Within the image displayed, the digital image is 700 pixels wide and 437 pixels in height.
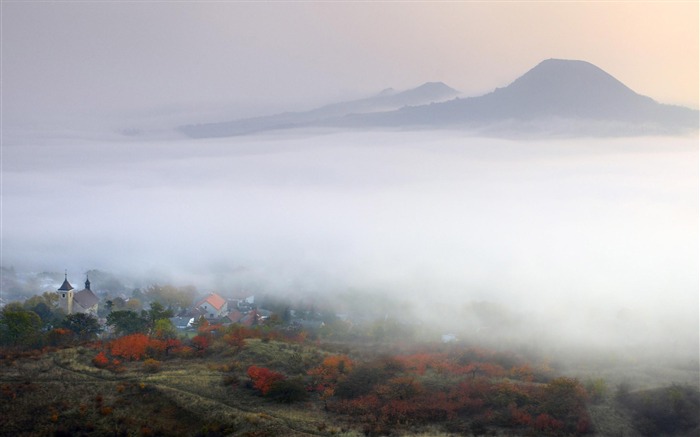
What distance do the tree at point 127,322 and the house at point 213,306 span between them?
13161 mm

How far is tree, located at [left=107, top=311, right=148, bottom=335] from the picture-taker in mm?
34188

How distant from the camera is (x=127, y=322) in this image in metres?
34.2

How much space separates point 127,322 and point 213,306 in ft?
50.2

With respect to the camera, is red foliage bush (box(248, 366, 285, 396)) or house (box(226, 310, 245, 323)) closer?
red foliage bush (box(248, 366, 285, 396))

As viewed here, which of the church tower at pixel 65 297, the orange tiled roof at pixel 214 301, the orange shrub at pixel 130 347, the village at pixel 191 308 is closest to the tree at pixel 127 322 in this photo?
the orange shrub at pixel 130 347

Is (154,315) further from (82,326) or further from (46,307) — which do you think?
(46,307)

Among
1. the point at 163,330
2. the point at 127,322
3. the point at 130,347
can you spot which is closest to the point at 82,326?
the point at 127,322

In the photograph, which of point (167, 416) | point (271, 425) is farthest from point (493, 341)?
point (167, 416)

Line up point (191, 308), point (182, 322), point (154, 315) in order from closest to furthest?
point (154, 315) < point (182, 322) < point (191, 308)

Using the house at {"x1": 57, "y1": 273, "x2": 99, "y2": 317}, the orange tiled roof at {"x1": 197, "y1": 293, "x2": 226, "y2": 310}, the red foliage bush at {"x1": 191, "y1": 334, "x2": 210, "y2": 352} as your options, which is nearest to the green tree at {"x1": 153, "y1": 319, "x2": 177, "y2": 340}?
the red foliage bush at {"x1": 191, "y1": 334, "x2": 210, "y2": 352}

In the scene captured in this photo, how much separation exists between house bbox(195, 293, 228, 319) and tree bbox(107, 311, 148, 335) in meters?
13.2

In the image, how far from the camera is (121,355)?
27609 mm

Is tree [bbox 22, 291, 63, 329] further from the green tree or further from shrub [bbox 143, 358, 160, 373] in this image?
shrub [bbox 143, 358, 160, 373]

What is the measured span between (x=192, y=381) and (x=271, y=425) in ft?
17.7
